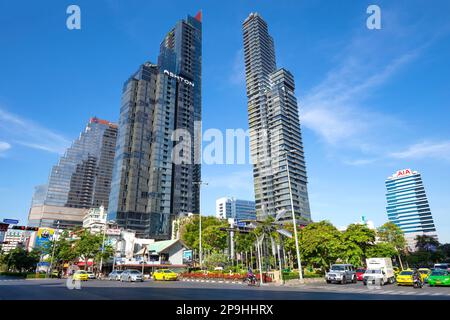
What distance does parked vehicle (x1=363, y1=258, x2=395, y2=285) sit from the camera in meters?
27.7

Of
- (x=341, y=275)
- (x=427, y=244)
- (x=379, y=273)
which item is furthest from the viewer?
(x=427, y=244)

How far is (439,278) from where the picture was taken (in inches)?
1001

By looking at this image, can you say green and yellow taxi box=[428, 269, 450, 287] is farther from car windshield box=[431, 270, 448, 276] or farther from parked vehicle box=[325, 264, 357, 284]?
parked vehicle box=[325, 264, 357, 284]

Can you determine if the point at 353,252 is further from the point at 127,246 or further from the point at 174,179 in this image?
the point at 174,179

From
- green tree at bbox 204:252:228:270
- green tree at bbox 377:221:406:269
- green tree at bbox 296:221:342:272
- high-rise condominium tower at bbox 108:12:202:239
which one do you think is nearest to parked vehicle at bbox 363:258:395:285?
green tree at bbox 296:221:342:272

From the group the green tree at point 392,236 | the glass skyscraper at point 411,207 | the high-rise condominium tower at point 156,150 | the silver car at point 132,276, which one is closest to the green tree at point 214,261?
the silver car at point 132,276

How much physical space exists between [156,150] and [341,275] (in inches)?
4301

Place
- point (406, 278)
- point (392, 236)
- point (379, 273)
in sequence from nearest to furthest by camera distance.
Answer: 1. point (406, 278)
2. point (379, 273)
3. point (392, 236)

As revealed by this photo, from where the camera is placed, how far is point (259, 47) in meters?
190

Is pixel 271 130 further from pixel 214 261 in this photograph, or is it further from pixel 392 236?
pixel 214 261

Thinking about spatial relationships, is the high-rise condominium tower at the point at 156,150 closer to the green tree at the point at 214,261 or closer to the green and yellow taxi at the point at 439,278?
the green tree at the point at 214,261

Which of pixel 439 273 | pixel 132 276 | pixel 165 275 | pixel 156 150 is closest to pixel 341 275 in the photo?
pixel 439 273
